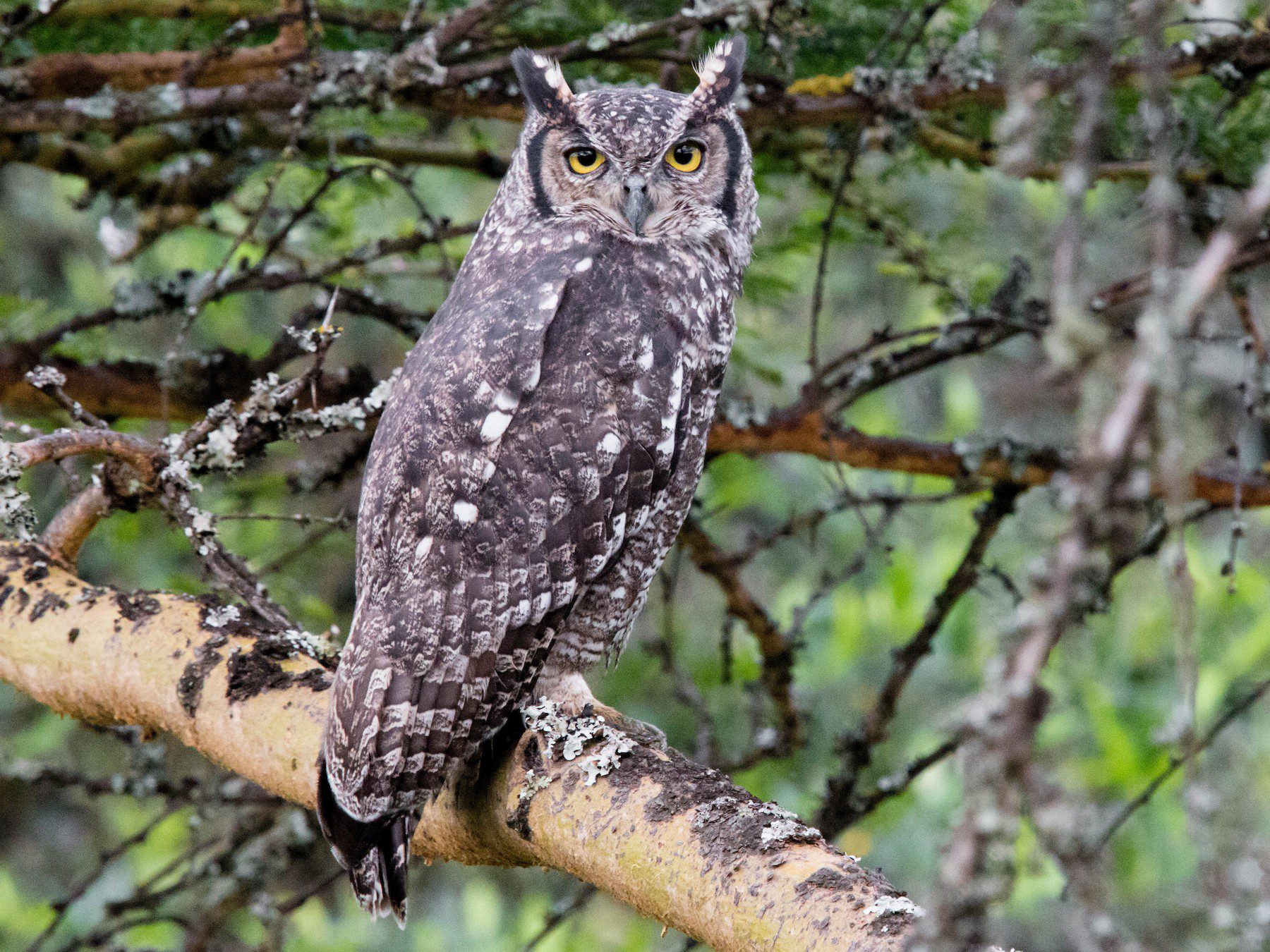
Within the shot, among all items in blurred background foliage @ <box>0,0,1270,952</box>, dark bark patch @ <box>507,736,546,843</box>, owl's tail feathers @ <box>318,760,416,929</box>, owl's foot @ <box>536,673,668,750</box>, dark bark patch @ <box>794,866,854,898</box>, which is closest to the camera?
dark bark patch @ <box>794,866,854,898</box>

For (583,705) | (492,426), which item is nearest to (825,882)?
(583,705)

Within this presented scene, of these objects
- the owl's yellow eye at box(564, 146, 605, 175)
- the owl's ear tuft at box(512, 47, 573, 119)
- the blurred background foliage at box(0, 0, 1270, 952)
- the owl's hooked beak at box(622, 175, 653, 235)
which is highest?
the owl's ear tuft at box(512, 47, 573, 119)

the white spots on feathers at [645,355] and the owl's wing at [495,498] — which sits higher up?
the white spots on feathers at [645,355]

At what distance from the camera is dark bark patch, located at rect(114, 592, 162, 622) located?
2021 millimetres

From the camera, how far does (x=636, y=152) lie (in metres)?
2.09

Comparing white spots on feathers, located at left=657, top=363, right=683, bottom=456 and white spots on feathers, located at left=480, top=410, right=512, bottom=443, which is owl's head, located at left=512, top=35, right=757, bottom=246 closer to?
white spots on feathers, located at left=657, top=363, right=683, bottom=456

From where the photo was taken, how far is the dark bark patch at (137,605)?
6.63 ft

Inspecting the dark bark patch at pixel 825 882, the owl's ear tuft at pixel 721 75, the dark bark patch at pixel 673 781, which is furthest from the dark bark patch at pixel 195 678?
the owl's ear tuft at pixel 721 75

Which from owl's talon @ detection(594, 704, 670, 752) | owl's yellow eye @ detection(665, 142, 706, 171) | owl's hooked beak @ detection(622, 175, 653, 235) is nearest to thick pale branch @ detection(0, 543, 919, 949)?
owl's talon @ detection(594, 704, 670, 752)

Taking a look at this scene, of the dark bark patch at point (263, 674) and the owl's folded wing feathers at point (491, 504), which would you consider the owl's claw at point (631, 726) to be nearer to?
the owl's folded wing feathers at point (491, 504)

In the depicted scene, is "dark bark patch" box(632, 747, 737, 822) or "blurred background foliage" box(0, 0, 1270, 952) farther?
"blurred background foliage" box(0, 0, 1270, 952)

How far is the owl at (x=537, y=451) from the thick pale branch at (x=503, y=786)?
14cm

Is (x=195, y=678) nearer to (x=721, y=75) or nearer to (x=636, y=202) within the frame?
(x=636, y=202)

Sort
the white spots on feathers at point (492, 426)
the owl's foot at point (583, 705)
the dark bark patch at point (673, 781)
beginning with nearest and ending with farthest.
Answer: the dark bark patch at point (673, 781), the white spots on feathers at point (492, 426), the owl's foot at point (583, 705)
